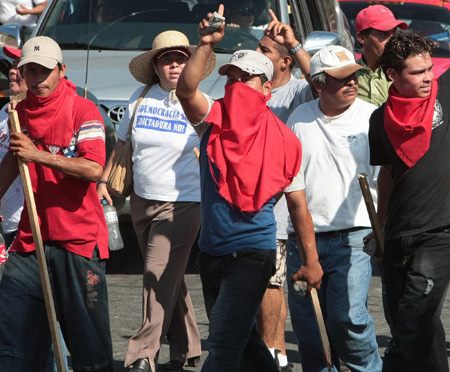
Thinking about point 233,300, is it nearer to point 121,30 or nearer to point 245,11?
point 245,11

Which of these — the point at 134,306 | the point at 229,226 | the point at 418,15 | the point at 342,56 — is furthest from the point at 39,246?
the point at 418,15

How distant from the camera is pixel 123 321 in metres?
7.86

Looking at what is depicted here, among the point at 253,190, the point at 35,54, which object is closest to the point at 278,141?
the point at 253,190

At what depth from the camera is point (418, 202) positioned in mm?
5195

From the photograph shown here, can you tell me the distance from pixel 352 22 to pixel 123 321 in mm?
7903

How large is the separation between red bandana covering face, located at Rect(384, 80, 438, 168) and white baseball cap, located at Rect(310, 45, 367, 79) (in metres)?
0.65

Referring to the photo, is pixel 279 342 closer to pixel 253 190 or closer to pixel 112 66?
pixel 253 190

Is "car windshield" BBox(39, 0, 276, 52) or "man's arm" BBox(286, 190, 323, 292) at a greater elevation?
"car windshield" BBox(39, 0, 276, 52)

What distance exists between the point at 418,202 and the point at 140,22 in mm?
4869

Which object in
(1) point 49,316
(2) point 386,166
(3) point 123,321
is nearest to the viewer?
(1) point 49,316

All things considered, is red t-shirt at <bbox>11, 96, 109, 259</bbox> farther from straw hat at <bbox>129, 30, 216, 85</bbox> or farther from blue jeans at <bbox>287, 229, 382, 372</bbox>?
straw hat at <bbox>129, 30, 216, 85</bbox>

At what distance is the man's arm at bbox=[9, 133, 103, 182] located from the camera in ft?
16.6

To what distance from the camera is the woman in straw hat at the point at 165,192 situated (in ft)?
21.6

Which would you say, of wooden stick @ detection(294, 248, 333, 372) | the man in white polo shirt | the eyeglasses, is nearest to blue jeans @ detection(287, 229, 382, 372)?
the man in white polo shirt
